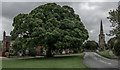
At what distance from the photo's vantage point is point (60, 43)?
23.8 meters

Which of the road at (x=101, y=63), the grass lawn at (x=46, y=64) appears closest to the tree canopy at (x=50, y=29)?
the grass lawn at (x=46, y=64)

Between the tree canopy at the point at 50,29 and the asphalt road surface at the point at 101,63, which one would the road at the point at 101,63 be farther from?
the tree canopy at the point at 50,29

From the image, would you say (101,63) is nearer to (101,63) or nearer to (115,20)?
(101,63)

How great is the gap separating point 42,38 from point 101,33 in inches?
3719

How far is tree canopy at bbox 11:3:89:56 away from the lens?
23.8 m

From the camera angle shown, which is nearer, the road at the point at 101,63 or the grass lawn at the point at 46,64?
the grass lawn at the point at 46,64

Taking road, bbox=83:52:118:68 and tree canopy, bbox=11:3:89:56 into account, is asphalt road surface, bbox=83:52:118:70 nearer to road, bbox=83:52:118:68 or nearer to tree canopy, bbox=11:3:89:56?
road, bbox=83:52:118:68

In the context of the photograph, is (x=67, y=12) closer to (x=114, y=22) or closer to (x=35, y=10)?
(x=35, y=10)

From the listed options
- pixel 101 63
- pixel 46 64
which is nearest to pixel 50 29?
pixel 46 64

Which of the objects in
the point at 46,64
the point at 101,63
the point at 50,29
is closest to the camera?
the point at 46,64

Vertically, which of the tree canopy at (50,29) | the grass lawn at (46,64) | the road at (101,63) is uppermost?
the tree canopy at (50,29)

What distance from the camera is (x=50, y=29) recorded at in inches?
946

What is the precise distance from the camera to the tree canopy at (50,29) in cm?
2375

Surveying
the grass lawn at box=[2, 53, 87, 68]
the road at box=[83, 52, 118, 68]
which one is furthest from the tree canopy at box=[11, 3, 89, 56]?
the road at box=[83, 52, 118, 68]
